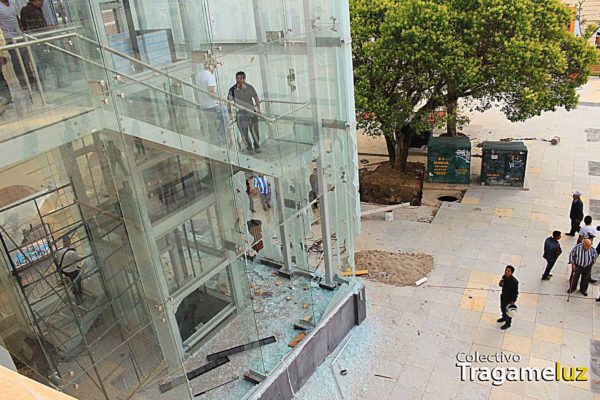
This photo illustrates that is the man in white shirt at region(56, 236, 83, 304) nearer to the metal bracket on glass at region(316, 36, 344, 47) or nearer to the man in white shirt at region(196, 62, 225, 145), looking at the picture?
the man in white shirt at region(196, 62, 225, 145)

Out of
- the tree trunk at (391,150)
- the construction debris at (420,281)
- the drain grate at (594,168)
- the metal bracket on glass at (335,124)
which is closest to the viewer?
the metal bracket on glass at (335,124)

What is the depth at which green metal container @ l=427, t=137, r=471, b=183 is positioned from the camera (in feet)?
52.6

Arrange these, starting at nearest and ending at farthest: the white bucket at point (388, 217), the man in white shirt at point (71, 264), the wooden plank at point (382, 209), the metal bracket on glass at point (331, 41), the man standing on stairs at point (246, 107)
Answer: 1. the man in white shirt at point (71, 264)
2. the man standing on stairs at point (246, 107)
3. the metal bracket on glass at point (331, 41)
4. the white bucket at point (388, 217)
5. the wooden plank at point (382, 209)

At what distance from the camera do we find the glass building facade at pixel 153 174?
17.0 ft

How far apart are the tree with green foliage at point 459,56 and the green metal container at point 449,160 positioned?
1173mm

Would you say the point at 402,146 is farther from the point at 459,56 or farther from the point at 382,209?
the point at 459,56

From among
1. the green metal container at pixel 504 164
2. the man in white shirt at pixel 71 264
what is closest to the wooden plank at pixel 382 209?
the green metal container at pixel 504 164

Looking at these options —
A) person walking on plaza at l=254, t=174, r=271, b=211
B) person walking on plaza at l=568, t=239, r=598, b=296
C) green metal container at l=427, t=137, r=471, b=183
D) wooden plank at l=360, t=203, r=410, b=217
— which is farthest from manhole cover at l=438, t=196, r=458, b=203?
person walking on plaza at l=254, t=174, r=271, b=211

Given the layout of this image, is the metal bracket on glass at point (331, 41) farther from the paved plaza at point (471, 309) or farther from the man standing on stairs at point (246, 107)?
the paved plaza at point (471, 309)

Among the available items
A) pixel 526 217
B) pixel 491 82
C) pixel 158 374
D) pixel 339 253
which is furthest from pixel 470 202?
pixel 158 374

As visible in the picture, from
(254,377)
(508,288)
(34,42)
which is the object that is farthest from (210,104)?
(508,288)

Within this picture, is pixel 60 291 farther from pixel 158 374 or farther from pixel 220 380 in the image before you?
pixel 220 380

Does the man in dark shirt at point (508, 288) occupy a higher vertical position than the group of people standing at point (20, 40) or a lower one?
lower

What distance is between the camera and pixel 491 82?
557 inches
